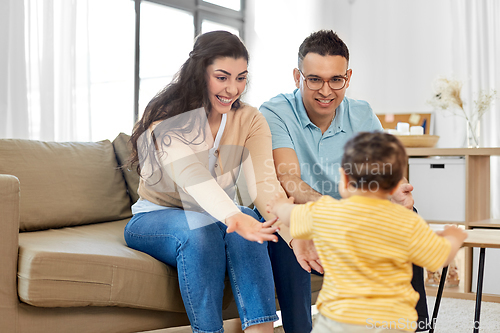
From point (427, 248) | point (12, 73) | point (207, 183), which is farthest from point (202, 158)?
point (12, 73)


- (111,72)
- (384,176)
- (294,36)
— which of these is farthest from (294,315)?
(294,36)

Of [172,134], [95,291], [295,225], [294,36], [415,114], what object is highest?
[294,36]

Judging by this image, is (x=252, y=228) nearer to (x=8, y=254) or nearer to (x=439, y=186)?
(x=8, y=254)

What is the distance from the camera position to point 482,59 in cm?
337

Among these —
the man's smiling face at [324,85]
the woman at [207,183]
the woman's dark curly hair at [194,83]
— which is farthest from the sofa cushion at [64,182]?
the man's smiling face at [324,85]

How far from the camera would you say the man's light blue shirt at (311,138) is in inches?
68.2

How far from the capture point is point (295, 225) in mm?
955

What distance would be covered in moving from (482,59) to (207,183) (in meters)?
2.78

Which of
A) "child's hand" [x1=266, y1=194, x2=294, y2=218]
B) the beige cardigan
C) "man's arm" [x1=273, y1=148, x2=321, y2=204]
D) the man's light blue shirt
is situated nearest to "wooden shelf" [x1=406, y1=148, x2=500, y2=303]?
the man's light blue shirt

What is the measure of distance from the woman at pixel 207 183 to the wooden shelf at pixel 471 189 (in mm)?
1518

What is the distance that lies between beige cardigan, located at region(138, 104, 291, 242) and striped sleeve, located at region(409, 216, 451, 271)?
1.99 feet

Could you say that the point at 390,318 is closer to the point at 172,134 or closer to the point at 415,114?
the point at 172,134

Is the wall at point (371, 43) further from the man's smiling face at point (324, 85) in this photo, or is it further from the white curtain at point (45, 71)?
the man's smiling face at point (324, 85)

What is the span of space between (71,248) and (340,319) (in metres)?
0.85
